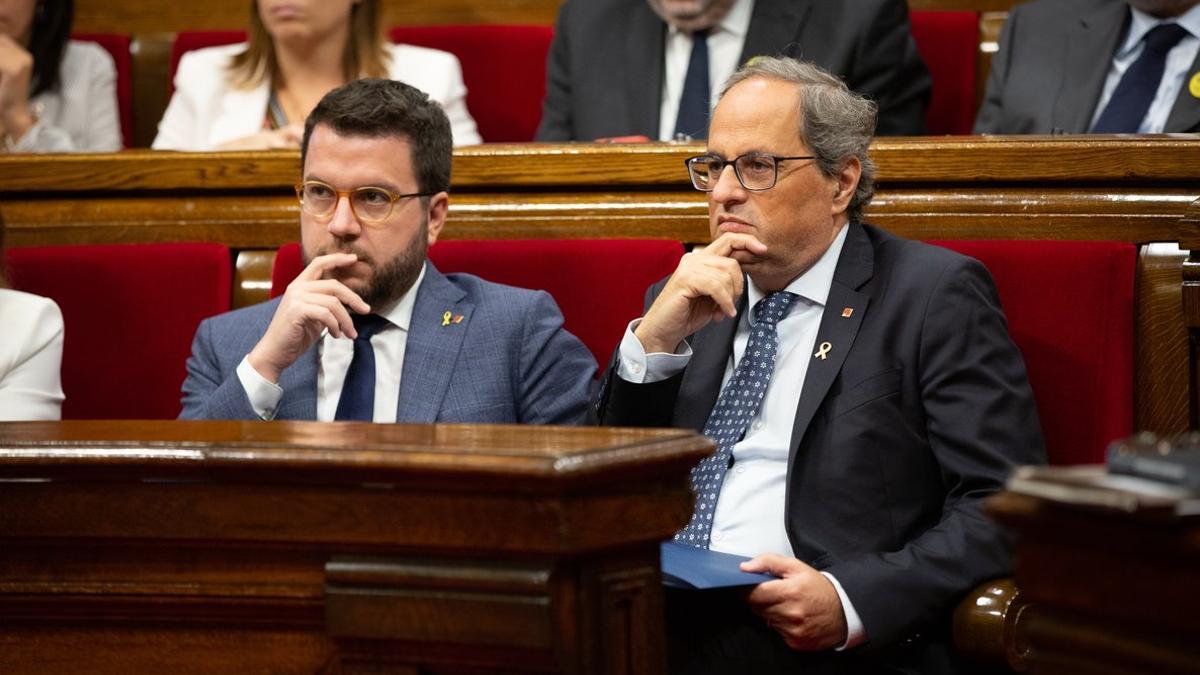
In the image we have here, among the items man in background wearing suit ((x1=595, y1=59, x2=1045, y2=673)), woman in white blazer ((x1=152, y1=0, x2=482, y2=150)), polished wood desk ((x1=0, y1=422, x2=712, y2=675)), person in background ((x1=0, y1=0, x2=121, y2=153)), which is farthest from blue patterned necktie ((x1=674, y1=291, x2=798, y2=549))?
person in background ((x1=0, y1=0, x2=121, y2=153))

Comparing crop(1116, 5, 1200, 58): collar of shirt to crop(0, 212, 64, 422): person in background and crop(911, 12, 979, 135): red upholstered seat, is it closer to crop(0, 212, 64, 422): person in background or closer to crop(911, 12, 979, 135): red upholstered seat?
crop(911, 12, 979, 135): red upholstered seat

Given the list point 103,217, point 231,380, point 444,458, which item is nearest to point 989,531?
point 444,458

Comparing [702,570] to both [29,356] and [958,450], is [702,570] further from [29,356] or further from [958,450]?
[29,356]

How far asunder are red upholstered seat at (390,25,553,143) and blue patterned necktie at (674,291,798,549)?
1013 mm

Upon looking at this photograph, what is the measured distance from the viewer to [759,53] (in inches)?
81.0

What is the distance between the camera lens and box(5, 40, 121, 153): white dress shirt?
233 cm

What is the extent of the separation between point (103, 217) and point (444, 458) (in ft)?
3.70

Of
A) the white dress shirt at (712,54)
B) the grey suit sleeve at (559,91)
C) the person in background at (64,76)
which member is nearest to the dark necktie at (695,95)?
the white dress shirt at (712,54)

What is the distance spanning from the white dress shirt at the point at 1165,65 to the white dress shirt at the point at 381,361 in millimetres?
1032

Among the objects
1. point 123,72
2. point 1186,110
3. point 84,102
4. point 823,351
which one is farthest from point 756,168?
point 123,72

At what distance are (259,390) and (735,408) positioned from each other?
463 millimetres

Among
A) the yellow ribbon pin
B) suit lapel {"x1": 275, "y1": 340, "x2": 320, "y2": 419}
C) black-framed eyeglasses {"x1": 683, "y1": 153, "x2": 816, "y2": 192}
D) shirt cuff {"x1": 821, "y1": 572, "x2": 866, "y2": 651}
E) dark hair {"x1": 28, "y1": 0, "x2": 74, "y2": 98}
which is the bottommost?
shirt cuff {"x1": 821, "y1": 572, "x2": 866, "y2": 651}

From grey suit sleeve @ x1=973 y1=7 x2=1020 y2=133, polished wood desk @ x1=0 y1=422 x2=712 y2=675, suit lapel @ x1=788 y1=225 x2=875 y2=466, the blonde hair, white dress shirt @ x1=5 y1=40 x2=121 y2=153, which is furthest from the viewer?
white dress shirt @ x1=5 y1=40 x2=121 y2=153

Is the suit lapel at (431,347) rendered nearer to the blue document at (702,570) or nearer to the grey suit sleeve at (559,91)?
the blue document at (702,570)
